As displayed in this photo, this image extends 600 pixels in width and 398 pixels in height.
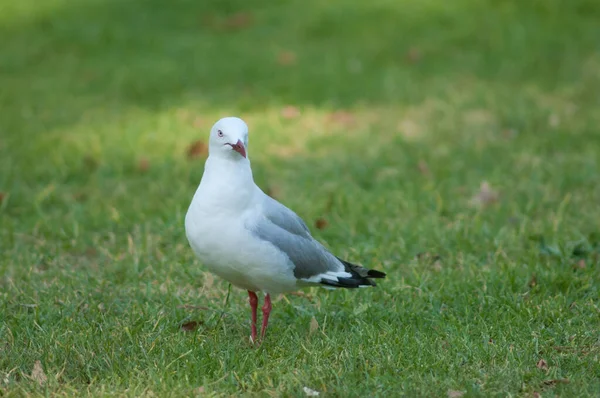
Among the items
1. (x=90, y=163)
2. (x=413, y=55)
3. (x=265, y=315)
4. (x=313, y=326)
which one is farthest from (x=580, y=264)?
(x=413, y=55)

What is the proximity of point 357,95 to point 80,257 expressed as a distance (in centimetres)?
403

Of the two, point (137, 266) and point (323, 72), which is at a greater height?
point (323, 72)

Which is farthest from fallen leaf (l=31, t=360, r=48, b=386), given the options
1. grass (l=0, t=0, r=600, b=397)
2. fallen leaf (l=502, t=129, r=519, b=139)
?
fallen leaf (l=502, t=129, r=519, b=139)

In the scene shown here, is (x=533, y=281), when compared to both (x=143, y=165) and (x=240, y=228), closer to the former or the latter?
(x=240, y=228)

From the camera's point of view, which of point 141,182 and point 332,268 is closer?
point 332,268

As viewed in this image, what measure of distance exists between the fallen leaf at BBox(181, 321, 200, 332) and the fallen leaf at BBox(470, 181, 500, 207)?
2.45m

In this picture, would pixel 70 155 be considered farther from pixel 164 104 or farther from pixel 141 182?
pixel 164 104

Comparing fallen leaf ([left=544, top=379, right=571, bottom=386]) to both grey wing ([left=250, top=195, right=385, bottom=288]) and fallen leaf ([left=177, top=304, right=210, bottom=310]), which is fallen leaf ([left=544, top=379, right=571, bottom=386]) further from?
fallen leaf ([left=177, top=304, right=210, bottom=310])

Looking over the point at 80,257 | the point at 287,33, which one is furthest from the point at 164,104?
the point at 80,257

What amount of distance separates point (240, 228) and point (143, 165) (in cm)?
327

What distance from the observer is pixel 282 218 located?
13.2ft

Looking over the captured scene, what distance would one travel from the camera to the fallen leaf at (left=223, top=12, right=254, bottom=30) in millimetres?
10727

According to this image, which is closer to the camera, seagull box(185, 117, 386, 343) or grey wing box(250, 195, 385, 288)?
seagull box(185, 117, 386, 343)

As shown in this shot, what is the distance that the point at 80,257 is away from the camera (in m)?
5.27
